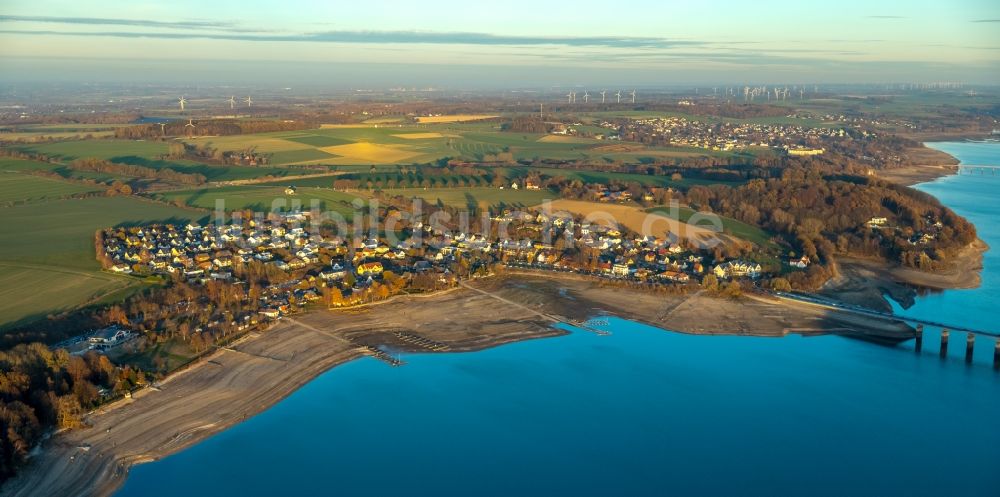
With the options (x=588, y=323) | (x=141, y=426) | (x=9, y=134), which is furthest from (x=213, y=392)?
(x=9, y=134)

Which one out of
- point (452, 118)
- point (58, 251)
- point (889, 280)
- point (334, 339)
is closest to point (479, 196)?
point (58, 251)

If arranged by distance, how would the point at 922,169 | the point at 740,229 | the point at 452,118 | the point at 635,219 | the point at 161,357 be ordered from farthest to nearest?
the point at 452,118 → the point at 922,169 → the point at 635,219 → the point at 740,229 → the point at 161,357

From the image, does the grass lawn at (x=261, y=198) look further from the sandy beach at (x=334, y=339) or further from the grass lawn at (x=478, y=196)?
the sandy beach at (x=334, y=339)

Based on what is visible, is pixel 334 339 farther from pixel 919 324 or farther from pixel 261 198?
pixel 261 198

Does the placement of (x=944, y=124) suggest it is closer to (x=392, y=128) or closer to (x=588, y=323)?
(x=392, y=128)

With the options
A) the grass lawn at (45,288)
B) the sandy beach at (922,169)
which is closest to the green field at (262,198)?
the grass lawn at (45,288)
